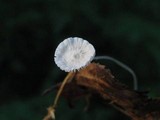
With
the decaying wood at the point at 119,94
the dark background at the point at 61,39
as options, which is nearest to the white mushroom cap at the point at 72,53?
the decaying wood at the point at 119,94

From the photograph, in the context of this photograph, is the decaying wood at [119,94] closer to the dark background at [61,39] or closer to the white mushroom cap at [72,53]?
the white mushroom cap at [72,53]

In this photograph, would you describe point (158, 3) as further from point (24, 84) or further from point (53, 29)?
point (24, 84)

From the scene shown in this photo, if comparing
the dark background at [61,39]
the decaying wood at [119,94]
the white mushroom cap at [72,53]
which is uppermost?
the dark background at [61,39]

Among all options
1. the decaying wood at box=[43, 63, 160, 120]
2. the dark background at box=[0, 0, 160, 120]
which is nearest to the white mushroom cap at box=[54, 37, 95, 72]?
the decaying wood at box=[43, 63, 160, 120]

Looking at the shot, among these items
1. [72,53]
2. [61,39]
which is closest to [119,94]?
[72,53]

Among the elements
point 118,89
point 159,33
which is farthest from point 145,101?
→ point 159,33

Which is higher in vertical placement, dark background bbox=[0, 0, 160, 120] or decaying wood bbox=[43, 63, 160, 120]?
dark background bbox=[0, 0, 160, 120]

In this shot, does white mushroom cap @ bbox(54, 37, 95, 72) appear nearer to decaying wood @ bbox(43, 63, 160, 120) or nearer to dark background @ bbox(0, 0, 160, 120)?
decaying wood @ bbox(43, 63, 160, 120)
